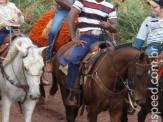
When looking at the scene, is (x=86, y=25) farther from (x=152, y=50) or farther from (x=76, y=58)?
(x=152, y=50)

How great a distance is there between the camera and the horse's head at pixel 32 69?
748 cm

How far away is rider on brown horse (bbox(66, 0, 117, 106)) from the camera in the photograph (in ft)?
27.5

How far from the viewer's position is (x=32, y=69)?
→ 294 inches

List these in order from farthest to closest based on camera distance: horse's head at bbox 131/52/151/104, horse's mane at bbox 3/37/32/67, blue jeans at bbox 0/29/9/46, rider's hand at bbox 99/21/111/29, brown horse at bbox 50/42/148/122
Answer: blue jeans at bbox 0/29/9/46, rider's hand at bbox 99/21/111/29, horse's mane at bbox 3/37/32/67, brown horse at bbox 50/42/148/122, horse's head at bbox 131/52/151/104

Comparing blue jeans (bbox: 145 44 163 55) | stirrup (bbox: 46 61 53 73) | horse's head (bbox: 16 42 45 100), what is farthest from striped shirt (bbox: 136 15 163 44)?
stirrup (bbox: 46 61 53 73)

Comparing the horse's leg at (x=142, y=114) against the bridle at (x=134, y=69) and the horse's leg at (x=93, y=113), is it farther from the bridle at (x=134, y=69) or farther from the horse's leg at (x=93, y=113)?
the bridle at (x=134, y=69)

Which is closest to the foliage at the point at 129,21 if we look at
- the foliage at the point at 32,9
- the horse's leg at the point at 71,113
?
the foliage at the point at 32,9

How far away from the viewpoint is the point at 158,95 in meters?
8.00

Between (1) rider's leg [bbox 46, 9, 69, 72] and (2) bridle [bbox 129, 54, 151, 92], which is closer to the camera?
(2) bridle [bbox 129, 54, 151, 92]

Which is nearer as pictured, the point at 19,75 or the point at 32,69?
the point at 32,69

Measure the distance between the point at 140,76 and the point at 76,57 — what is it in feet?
4.76

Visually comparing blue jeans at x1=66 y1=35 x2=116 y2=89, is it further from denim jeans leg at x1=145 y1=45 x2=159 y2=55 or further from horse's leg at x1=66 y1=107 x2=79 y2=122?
denim jeans leg at x1=145 y1=45 x2=159 y2=55

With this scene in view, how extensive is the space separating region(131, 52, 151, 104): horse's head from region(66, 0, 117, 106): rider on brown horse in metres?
1.14

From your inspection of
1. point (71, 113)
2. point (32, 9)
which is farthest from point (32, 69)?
point (32, 9)
